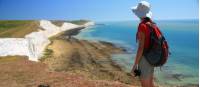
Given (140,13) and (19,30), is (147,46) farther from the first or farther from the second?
(19,30)

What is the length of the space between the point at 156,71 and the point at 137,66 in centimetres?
1696

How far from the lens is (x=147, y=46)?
6168 mm

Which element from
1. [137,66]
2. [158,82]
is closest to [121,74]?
[158,82]

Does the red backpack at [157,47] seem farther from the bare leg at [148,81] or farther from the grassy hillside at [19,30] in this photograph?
the grassy hillside at [19,30]

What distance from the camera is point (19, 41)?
108ft

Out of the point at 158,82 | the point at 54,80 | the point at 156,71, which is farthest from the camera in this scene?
the point at 156,71

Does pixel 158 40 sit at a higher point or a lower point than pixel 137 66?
higher

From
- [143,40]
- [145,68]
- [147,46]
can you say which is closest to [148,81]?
[145,68]

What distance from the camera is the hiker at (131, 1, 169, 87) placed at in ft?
19.9

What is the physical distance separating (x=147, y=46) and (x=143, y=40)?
11 centimetres

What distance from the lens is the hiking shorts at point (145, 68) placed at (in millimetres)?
6371

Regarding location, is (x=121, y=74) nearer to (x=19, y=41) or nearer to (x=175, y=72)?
Result: (x=175, y=72)

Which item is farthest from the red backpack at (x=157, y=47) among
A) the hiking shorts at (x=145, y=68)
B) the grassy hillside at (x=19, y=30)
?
the grassy hillside at (x=19, y=30)

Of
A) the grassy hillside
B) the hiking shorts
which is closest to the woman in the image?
the hiking shorts
